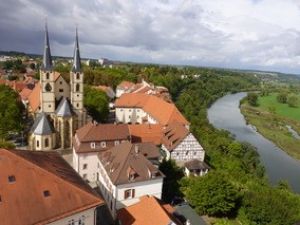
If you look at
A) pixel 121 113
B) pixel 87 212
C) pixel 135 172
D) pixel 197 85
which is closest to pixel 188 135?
pixel 135 172

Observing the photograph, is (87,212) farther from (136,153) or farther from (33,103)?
(33,103)

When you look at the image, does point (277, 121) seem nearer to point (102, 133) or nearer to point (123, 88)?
point (123, 88)

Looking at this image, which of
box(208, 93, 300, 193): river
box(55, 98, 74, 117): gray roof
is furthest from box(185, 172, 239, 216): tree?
box(55, 98, 74, 117): gray roof

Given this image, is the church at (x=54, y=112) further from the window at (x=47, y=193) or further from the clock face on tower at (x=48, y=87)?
the window at (x=47, y=193)

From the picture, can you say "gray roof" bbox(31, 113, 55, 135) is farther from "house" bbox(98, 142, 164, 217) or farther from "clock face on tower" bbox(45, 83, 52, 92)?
"house" bbox(98, 142, 164, 217)

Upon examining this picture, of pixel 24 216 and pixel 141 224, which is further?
pixel 141 224

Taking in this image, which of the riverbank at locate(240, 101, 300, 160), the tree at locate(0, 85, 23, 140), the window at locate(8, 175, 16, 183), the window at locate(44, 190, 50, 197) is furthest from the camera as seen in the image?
the riverbank at locate(240, 101, 300, 160)
